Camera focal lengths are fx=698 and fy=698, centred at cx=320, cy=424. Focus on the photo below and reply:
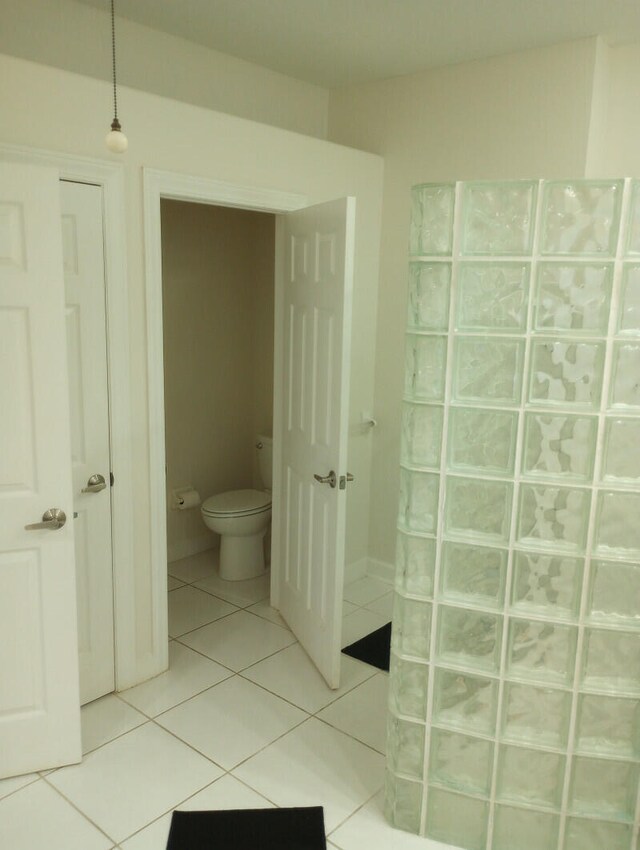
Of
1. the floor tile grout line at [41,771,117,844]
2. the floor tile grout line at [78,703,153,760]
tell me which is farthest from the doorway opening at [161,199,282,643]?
the floor tile grout line at [41,771,117,844]

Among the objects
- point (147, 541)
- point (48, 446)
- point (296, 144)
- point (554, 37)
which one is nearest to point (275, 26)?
point (296, 144)

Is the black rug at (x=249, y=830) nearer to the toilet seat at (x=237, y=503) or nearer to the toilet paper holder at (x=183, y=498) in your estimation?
the toilet seat at (x=237, y=503)

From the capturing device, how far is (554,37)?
3.02 meters

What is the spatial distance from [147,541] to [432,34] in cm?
250

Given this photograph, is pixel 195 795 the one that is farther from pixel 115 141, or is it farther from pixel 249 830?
pixel 115 141

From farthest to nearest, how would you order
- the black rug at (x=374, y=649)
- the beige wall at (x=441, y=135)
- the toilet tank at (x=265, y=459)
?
the toilet tank at (x=265, y=459) < the black rug at (x=374, y=649) < the beige wall at (x=441, y=135)

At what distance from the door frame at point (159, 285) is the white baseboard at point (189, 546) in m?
1.27

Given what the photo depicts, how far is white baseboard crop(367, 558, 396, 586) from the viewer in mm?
4039

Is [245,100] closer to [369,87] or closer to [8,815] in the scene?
[369,87]

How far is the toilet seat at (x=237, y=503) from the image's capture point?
Result: 3.93 metres

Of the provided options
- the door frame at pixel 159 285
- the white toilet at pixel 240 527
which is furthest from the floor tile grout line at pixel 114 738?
the white toilet at pixel 240 527

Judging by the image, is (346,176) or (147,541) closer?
(147,541)

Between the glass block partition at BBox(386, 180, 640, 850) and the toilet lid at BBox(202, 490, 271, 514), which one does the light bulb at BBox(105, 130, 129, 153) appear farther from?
the toilet lid at BBox(202, 490, 271, 514)

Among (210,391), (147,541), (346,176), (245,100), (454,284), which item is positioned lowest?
(147,541)
